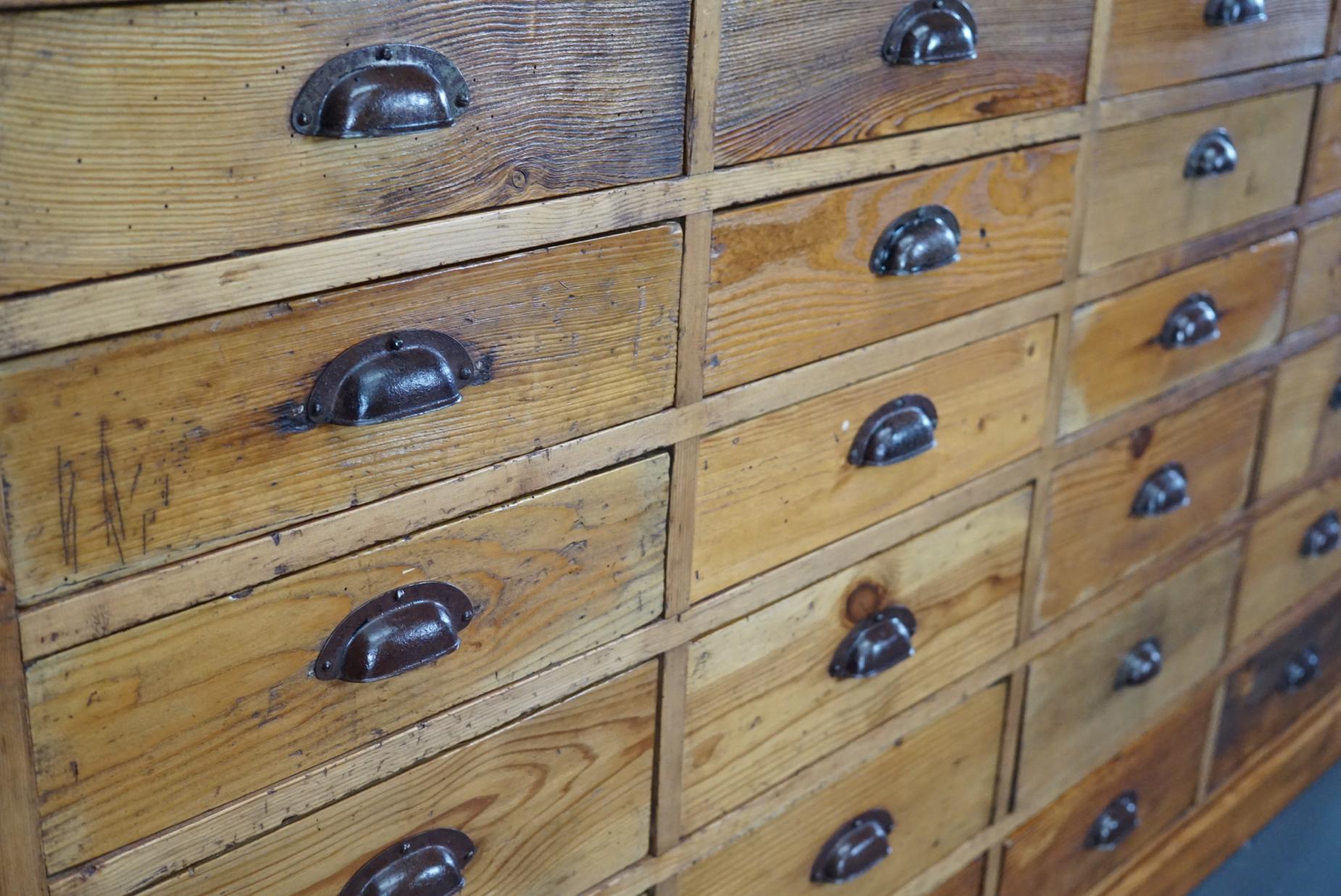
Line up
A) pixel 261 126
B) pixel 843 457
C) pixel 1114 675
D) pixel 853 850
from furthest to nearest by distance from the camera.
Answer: pixel 1114 675
pixel 853 850
pixel 843 457
pixel 261 126

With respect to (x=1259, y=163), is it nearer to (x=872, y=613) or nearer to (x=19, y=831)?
(x=872, y=613)

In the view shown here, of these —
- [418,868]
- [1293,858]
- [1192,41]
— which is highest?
[1192,41]

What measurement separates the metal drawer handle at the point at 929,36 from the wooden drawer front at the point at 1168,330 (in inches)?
14.6

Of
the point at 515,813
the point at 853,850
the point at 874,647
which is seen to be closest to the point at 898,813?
the point at 853,850

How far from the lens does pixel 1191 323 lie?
156 centimetres

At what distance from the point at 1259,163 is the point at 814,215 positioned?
758 mm

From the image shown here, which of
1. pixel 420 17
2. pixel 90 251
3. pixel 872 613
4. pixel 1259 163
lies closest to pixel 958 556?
pixel 872 613

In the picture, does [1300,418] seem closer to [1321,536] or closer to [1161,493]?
[1321,536]

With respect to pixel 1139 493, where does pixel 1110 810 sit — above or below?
below

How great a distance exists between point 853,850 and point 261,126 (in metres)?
0.90

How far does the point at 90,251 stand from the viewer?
2.39 feet

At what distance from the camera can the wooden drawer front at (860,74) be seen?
101cm

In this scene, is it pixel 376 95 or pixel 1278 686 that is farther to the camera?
pixel 1278 686

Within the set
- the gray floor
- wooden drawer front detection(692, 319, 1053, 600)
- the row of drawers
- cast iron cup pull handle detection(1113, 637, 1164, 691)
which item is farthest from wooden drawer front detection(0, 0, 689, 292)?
the gray floor
